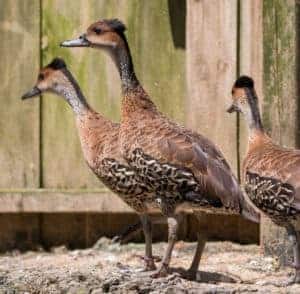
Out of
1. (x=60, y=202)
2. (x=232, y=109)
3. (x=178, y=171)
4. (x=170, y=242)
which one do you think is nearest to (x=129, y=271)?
(x=170, y=242)

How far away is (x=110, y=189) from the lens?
25.8 feet

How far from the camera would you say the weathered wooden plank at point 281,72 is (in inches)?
307

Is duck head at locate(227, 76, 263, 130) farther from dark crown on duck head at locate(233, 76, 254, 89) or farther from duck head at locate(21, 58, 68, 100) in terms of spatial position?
duck head at locate(21, 58, 68, 100)

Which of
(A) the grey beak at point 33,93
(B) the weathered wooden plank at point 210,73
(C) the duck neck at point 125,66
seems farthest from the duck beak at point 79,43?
(B) the weathered wooden plank at point 210,73

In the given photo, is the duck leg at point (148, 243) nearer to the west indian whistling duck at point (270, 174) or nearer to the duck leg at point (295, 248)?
the west indian whistling duck at point (270, 174)

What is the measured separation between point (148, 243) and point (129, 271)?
21cm

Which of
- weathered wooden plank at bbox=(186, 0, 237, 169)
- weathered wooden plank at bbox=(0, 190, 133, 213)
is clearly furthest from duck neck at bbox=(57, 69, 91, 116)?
weathered wooden plank at bbox=(186, 0, 237, 169)

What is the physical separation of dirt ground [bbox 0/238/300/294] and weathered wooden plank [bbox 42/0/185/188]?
479mm

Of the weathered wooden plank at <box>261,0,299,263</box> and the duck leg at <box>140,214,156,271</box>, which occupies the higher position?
the weathered wooden plank at <box>261,0,299,263</box>

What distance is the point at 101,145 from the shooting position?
7.95 meters

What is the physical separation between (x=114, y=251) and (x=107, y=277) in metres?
1.34

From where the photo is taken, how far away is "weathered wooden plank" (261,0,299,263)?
7.79 m

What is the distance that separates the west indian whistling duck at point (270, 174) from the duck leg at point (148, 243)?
0.66 meters

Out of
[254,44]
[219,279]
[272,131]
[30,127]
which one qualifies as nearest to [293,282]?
[219,279]
